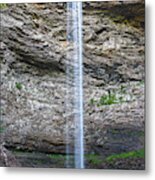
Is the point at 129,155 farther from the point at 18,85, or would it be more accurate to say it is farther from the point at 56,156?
the point at 18,85

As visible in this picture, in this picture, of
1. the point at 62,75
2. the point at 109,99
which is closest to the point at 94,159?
the point at 109,99

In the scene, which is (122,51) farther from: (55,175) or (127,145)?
(55,175)

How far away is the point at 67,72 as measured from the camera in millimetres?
1867

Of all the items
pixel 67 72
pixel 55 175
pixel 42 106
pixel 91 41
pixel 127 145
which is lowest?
pixel 55 175

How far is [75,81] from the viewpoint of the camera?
1.86 metres

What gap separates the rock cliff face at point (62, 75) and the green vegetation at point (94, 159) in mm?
28

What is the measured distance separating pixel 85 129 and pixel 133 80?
0.29 m

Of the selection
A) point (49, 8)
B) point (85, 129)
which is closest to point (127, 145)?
point (85, 129)

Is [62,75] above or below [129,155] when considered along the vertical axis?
above

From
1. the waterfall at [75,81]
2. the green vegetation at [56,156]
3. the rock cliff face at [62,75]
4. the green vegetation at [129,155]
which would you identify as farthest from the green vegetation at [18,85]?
the green vegetation at [129,155]

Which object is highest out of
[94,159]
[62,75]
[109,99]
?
[62,75]

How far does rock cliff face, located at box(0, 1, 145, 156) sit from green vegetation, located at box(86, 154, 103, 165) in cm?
3

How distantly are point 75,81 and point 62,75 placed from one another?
0.06 meters

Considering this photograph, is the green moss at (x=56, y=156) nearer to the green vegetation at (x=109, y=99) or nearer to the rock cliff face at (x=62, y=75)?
the rock cliff face at (x=62, y=75)
